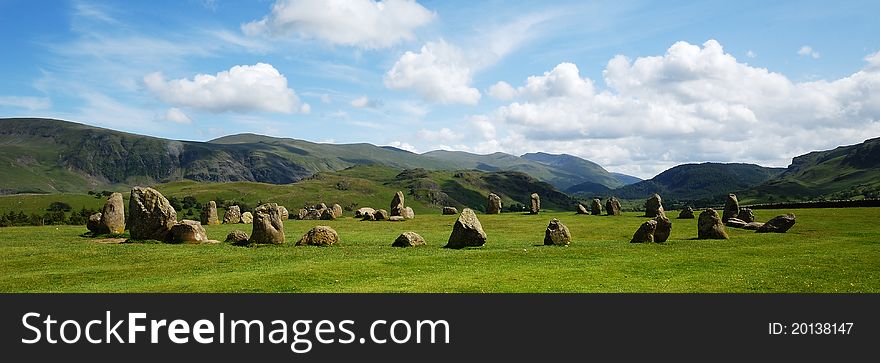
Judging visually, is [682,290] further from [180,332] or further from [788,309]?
[180,332]

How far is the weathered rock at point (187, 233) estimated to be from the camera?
40.8 m

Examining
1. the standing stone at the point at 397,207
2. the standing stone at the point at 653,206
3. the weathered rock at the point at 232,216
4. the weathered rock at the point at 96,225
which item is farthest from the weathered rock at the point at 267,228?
the standing stone at the point at 653,206

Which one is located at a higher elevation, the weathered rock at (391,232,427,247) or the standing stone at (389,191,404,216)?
the standing stone at (389,191,404,216)

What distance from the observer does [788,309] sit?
17.2 metres

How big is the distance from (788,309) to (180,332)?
61.8 feet

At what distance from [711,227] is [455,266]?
2589cm

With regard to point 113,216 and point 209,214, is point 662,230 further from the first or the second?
point 209,214

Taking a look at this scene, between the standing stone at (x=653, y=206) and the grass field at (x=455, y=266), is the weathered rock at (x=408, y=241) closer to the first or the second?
the grass field at (x=455, y=266)

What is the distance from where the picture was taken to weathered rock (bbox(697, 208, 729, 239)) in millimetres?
43000

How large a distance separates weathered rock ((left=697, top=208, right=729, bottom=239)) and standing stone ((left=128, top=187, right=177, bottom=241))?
42915 millimetres

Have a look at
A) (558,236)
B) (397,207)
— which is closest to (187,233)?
(558,236)

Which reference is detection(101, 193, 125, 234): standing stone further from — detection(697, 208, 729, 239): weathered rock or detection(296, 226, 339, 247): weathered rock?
detection(697, 208, 729, 239): weathered rock

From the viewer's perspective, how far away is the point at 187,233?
4109 centimetres

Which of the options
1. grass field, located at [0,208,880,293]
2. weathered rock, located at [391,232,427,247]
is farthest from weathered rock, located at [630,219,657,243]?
weathered rock, located at [391,232,427,247]
